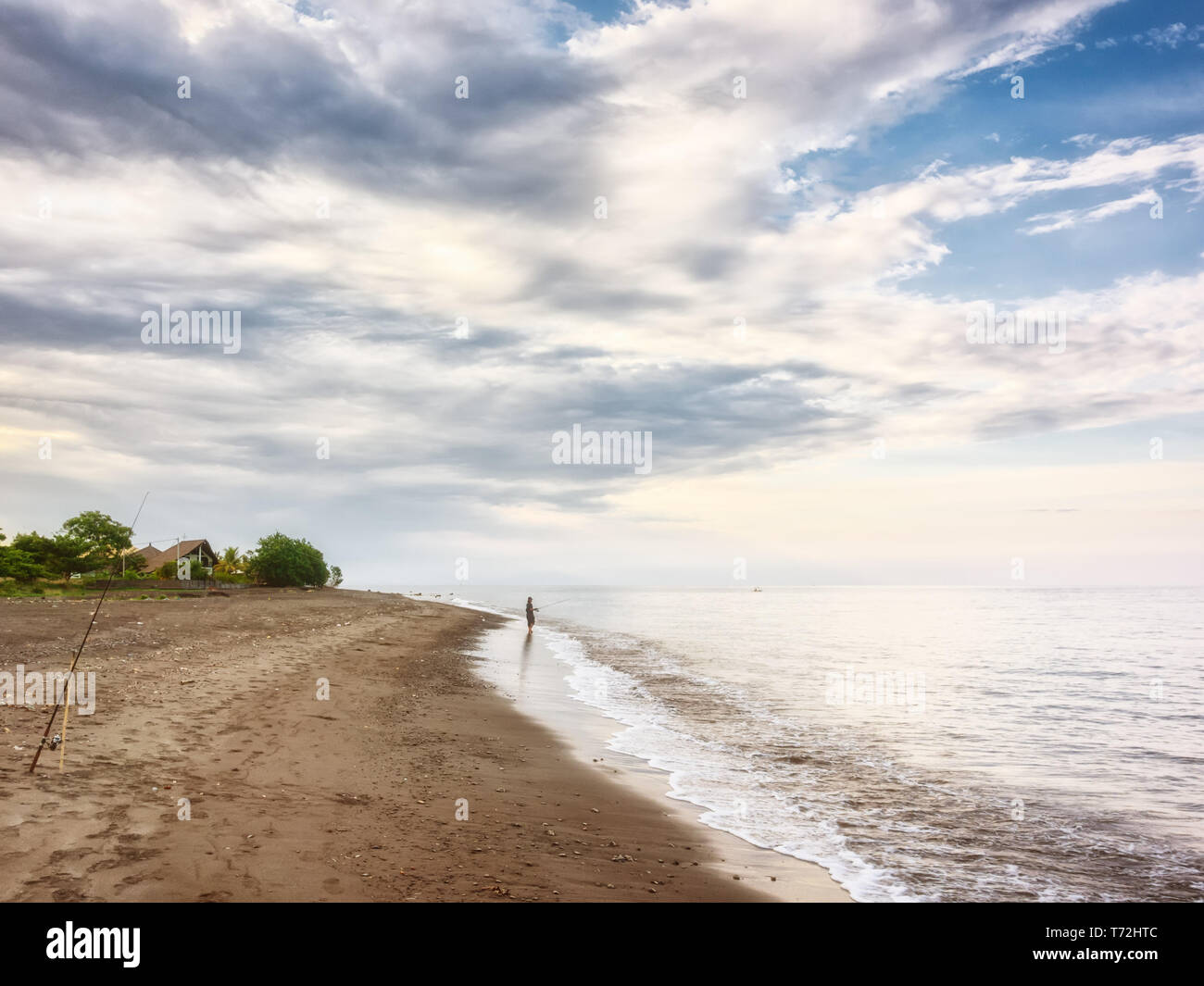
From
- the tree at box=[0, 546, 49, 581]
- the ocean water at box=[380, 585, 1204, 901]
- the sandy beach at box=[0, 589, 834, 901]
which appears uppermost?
the tree at box=[0, 546, 49, 581]

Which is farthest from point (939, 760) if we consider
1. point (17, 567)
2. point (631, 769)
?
point (17, 567)

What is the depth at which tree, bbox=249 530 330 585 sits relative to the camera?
10544cm

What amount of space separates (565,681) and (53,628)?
20878mm

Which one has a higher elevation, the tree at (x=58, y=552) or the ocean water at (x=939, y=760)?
the tree at (x=58, y=552)

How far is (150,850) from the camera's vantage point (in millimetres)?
7414

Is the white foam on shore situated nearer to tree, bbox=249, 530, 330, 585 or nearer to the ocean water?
the ocean water

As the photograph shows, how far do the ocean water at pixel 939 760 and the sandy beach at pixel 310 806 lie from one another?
2.13 meters

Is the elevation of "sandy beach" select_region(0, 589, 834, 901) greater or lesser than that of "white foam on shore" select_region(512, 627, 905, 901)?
greater

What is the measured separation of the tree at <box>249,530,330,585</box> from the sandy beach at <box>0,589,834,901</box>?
92376mm

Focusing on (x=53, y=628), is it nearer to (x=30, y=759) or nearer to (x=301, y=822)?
(x=30, y=759)

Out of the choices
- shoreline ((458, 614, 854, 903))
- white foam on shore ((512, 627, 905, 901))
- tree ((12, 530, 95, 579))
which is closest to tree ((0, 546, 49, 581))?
tree ((12, 530, 95, 579))

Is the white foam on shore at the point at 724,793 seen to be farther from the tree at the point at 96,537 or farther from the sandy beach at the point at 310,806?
the tree at the point at 96,537

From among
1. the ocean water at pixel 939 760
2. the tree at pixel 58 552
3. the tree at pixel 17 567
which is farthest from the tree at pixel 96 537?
the ocean water at pixel 939 760

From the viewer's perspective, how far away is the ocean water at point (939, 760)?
9844 millimetres
